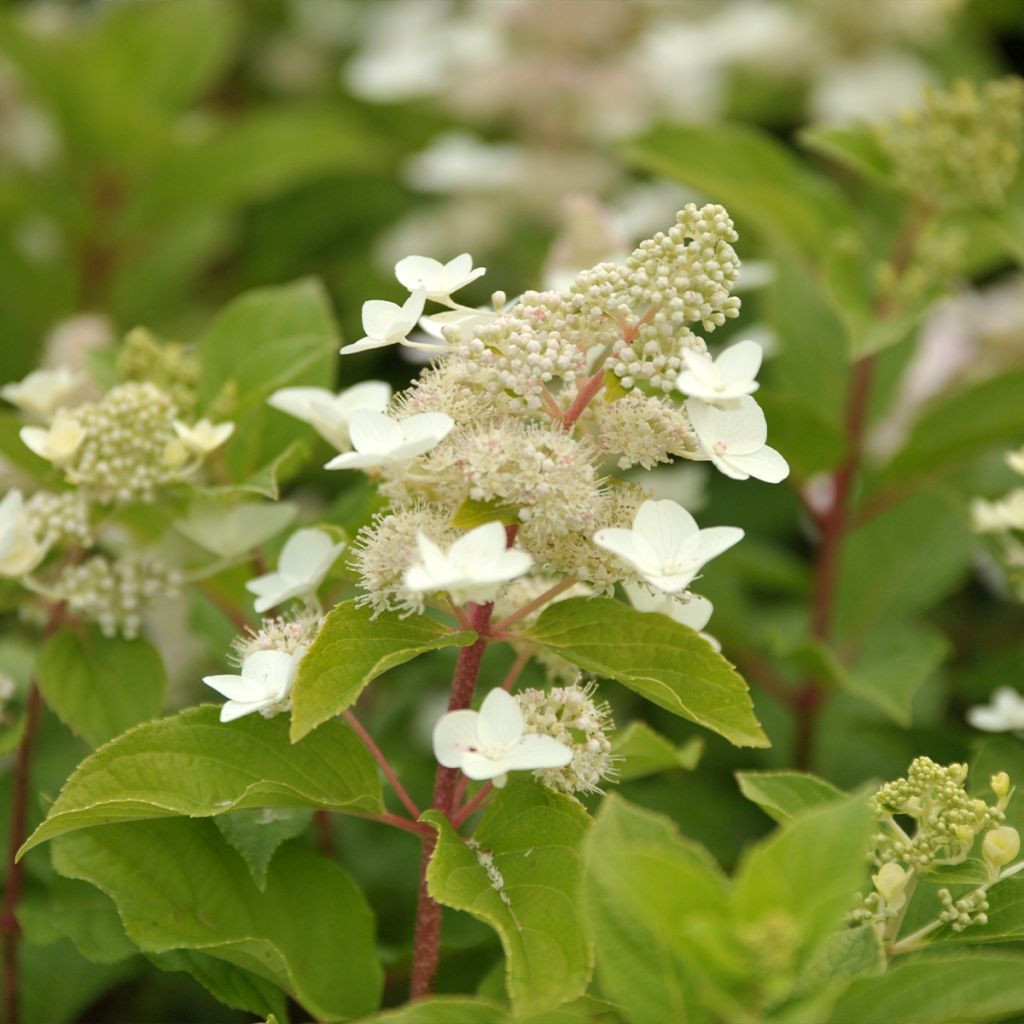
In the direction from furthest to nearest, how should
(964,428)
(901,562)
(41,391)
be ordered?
(901,562) → (964,428) → (41,391)

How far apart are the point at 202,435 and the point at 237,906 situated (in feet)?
1.27

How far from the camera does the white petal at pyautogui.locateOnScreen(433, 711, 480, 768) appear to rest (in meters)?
0.83

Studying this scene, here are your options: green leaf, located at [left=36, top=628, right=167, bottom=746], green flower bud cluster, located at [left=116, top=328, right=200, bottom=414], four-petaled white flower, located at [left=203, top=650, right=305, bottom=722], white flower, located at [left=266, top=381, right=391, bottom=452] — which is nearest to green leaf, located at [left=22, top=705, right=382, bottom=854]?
four-petaled white flower, located at [left=203, top=650, right=305, bottom=722]

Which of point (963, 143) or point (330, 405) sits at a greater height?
point (963, 143)

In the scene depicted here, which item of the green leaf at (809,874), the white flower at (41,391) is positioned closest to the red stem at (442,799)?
the green leaf at (809,874)

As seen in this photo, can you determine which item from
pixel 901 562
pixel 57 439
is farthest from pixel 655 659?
pixel 901 562

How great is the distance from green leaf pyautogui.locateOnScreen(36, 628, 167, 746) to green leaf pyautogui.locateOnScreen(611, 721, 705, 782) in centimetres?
39

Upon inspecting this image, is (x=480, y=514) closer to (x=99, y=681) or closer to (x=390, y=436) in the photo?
(x=390, y=436)

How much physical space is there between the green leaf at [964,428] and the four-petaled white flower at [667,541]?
729mm

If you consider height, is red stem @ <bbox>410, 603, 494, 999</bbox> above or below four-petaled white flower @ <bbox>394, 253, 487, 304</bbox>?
below

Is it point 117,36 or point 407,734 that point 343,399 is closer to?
point 407,734

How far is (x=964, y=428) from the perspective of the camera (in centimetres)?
150

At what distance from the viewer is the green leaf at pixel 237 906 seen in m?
0.94

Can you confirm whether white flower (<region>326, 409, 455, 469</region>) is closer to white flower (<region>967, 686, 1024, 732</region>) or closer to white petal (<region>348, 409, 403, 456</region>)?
white petal (<region>348, 409, 403, 456</region>)
